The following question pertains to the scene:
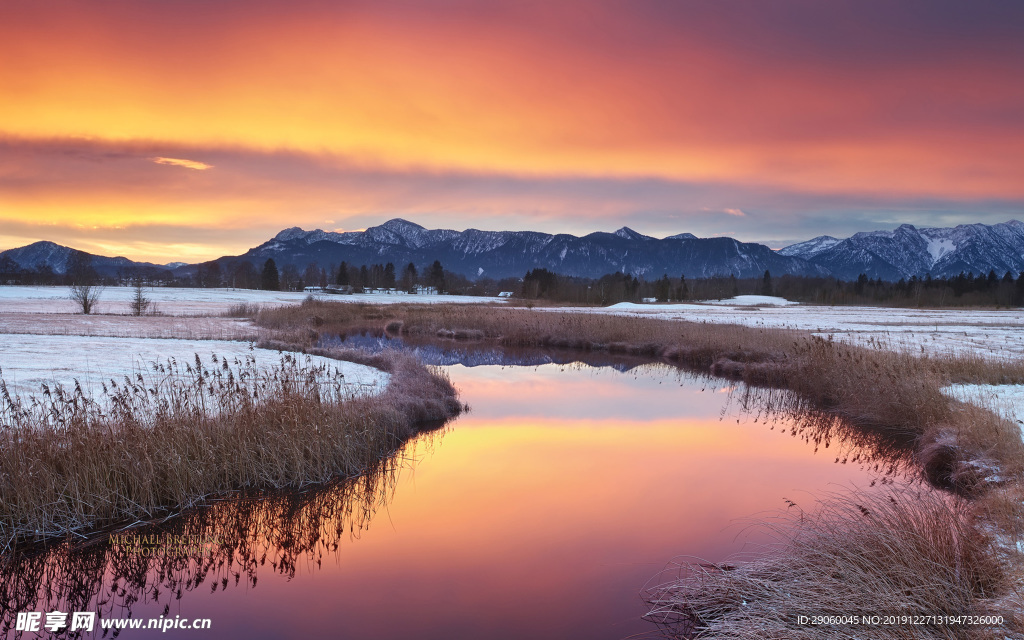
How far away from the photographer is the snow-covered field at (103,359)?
14.0 meters

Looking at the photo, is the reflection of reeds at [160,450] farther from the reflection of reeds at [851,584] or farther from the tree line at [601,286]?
the tree line at [601,286]

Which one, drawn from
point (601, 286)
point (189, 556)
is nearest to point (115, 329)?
point (189, 556)

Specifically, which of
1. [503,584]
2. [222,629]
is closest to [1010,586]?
[503,584]

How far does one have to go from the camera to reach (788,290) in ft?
481

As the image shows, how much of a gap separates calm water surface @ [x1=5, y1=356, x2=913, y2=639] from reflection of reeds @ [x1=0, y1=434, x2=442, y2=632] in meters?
0.03

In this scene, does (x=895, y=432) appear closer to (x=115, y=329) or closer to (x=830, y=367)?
(x=830, y=367)

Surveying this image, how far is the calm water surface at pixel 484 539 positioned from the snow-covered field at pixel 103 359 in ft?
17.7

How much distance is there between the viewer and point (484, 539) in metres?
8.46

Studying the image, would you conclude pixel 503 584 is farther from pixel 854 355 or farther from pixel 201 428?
pixel 854 355

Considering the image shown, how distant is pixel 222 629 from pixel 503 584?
3.31 metres

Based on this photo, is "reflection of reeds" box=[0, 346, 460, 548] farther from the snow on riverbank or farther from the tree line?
the tree line

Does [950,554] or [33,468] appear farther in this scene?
[33,468]

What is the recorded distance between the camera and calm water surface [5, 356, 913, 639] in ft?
21.1

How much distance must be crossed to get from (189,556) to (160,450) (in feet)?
7.26
